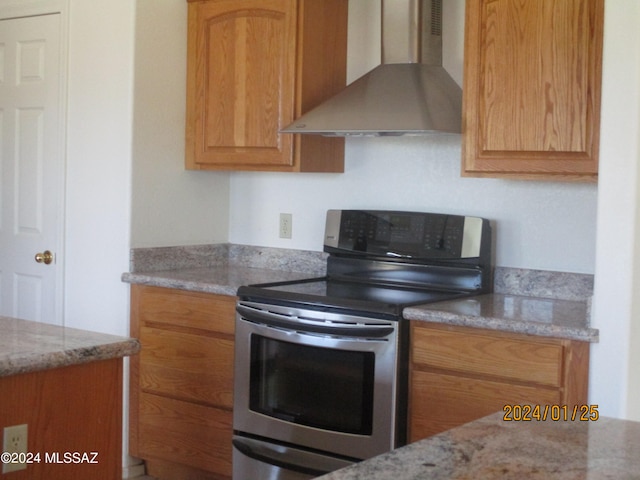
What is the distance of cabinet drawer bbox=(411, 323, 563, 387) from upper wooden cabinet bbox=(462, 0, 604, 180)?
23.9 inches

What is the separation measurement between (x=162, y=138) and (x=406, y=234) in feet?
3.92

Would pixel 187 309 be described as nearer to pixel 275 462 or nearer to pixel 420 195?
pixel 275 462

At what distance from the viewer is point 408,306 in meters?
3.07

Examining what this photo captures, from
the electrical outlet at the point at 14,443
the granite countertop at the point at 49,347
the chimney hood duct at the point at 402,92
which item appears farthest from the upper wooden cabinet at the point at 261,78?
the electrical outlet at the point at 14,443

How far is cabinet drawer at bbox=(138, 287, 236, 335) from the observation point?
3591mm

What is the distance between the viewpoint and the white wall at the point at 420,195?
3.39m

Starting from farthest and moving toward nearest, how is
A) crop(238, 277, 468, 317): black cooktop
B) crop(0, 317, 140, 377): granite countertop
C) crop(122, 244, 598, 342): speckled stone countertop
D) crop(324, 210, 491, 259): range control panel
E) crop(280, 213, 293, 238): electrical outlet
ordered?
crop(280, 213, 293, 238): electrical outlet, crop(324, 210, 491, 259): range control panel, crop(238, 277, 468, 317): black cooktop, crop(122, 244, 598, 342): speckled stone countertop, crop(0, 317, 140, 377): granite countertop

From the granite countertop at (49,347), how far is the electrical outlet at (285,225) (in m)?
1.83

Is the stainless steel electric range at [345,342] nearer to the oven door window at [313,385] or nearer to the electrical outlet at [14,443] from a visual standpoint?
the oven door window at [313,385]

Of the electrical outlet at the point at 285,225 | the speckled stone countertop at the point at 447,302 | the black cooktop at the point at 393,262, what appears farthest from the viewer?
the electrical outlet at the point at 285,225

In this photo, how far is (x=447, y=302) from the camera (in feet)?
10.5

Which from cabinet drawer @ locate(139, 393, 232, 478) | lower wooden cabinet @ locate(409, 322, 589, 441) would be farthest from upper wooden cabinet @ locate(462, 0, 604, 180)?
cabinet drawer @ locate(139, 393, 232, 478)

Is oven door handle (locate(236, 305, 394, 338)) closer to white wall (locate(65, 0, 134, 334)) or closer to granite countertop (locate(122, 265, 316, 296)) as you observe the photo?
granite countertop (locate(122, 265, 316, 296))

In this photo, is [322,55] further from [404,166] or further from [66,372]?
[66,372]
